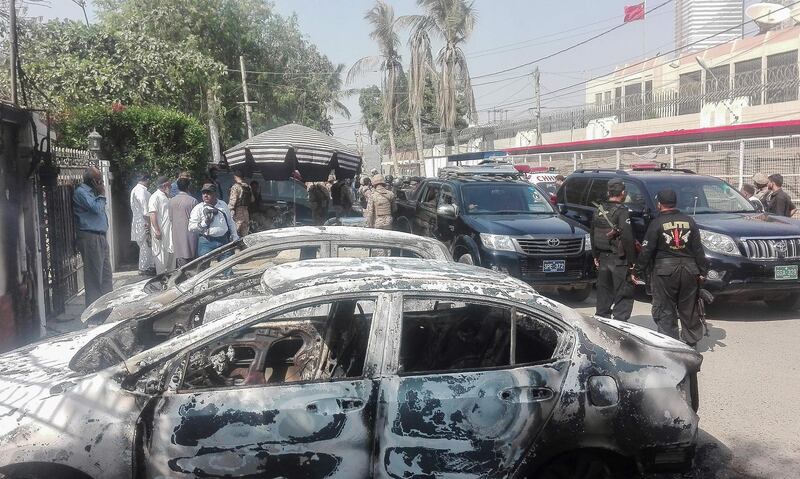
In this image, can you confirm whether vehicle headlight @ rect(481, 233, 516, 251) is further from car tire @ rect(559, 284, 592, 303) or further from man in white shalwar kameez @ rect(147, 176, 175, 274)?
man in white shalwar kameez @ rect(147, 176, 175, 274)

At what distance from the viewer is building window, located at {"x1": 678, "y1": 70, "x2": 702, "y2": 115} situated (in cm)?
3234

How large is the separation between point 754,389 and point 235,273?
485 centimetres

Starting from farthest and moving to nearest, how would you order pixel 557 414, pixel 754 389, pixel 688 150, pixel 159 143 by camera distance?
1. pixel 688 150
2. pixel 159 143
3. pixel 754 389
4. pixel 557 414

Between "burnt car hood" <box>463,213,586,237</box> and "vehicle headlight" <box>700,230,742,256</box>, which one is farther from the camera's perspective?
"burnt car hood" <box>463,213,586,237</box>

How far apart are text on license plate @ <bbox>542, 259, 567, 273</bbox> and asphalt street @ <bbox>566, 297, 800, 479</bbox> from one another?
1174 millimetres

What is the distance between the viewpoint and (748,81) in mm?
30766

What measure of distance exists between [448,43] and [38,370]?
3067cm

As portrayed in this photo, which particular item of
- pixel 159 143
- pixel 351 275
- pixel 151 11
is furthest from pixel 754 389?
pixel 151 11

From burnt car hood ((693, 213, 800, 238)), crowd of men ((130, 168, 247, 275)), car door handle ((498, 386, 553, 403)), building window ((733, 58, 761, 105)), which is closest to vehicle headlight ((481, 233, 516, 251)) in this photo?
burnt car hood ((693, 213, 800, 238))

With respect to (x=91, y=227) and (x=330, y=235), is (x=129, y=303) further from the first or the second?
(x=91, y=227)

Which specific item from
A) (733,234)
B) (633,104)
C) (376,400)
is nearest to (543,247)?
(733,234)

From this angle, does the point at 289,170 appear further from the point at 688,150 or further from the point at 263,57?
the point at 263,57

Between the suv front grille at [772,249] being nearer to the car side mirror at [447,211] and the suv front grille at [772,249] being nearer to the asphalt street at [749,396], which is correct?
the asphalt street at [749,396]

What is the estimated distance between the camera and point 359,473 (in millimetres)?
3082
